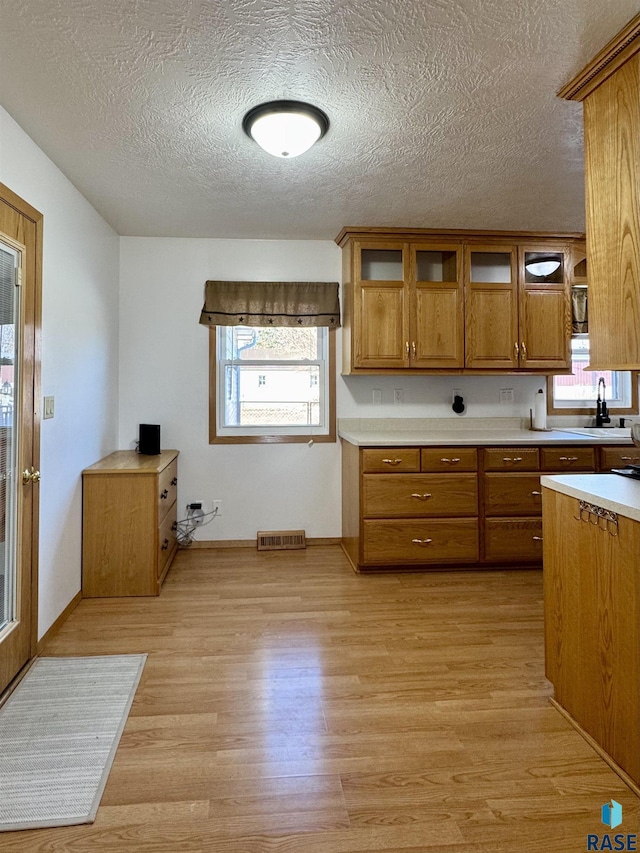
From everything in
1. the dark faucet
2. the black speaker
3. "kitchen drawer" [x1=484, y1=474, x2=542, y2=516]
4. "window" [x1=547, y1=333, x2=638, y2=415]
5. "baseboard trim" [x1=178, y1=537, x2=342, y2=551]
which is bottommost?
"baseboard trim" [x1=178, y1=537, x2=342, y2=551]

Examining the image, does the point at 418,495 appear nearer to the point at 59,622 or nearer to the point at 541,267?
the point at 541,267

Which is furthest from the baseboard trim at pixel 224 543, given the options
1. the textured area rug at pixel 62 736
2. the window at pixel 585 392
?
the window at pixel 585 392

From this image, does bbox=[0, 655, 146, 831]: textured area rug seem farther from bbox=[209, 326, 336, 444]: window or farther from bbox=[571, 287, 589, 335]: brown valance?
bbox=[571, 287, 589, 335]: brown valance

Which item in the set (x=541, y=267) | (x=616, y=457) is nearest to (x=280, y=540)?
(x=616, y=457)

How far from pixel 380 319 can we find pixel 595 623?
254 centimetres

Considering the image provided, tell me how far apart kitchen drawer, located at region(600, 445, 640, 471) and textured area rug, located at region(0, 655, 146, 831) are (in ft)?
10.7

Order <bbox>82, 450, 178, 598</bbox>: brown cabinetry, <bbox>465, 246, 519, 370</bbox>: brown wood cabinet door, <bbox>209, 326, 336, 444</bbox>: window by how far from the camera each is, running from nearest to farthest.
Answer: <bbox>82, 450, 178, 598</bbox>: brown cabinetry, <bbox>465, 246, 519, 370</bbox>: brown wood cabinet door, <bbox>209, 326, 336, 444</bbox>: window

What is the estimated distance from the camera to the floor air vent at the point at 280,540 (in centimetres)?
394

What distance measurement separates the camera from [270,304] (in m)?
3.90

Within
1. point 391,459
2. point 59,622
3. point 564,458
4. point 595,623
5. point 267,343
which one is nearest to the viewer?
point 595,623

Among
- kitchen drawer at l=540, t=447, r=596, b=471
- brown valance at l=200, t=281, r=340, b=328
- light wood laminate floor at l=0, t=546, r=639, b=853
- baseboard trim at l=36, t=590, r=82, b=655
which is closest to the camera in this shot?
light wood laminate floor at l=0, t=546, r=639, b=853

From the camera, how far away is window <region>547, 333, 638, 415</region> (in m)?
4.17

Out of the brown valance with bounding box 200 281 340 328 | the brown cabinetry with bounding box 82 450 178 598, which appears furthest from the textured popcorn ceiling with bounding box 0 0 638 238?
the brown cabinetry with bounding box 82 450 178 598

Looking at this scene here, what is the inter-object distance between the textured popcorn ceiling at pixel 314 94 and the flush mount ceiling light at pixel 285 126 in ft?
0.15
